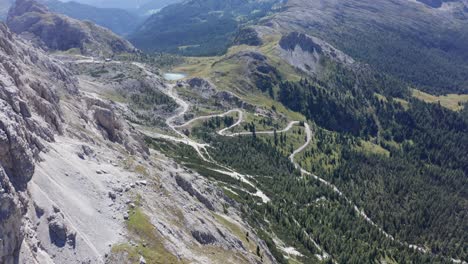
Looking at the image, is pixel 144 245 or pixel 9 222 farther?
pixel 144 245

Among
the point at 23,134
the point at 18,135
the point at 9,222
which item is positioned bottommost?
the point at 9,222

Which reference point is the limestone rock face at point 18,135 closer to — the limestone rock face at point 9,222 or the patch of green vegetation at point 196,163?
the limestone rock face at point 9,222

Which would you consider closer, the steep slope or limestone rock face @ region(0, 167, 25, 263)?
limestone rock face @ region(0, 167, 25, 263)

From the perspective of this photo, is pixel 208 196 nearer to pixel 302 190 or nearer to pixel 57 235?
pixel 57 235

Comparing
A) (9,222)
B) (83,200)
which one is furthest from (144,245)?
(9,222)

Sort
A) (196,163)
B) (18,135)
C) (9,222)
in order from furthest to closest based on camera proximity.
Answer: (196,163)
(18,135)
(9,222)

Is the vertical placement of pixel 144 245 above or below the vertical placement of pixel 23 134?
below

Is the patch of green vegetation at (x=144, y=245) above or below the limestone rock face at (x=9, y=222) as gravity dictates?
below

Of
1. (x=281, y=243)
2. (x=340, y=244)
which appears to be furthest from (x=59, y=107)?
(x=340, y=244)

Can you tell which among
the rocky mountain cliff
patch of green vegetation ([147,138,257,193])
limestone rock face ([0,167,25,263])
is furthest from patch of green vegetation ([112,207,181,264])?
patch of green vegetation ([147,138,257,193])

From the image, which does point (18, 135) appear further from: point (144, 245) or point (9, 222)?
point (144, 245)

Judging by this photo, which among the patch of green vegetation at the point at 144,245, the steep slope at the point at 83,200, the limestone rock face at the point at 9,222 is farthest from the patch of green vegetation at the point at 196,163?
the limestone rock face at the point at 9,222

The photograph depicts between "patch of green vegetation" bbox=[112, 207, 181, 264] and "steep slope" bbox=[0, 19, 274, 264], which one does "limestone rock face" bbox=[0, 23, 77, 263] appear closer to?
"steep slope" bbox=[0, 19, 274, 264]
